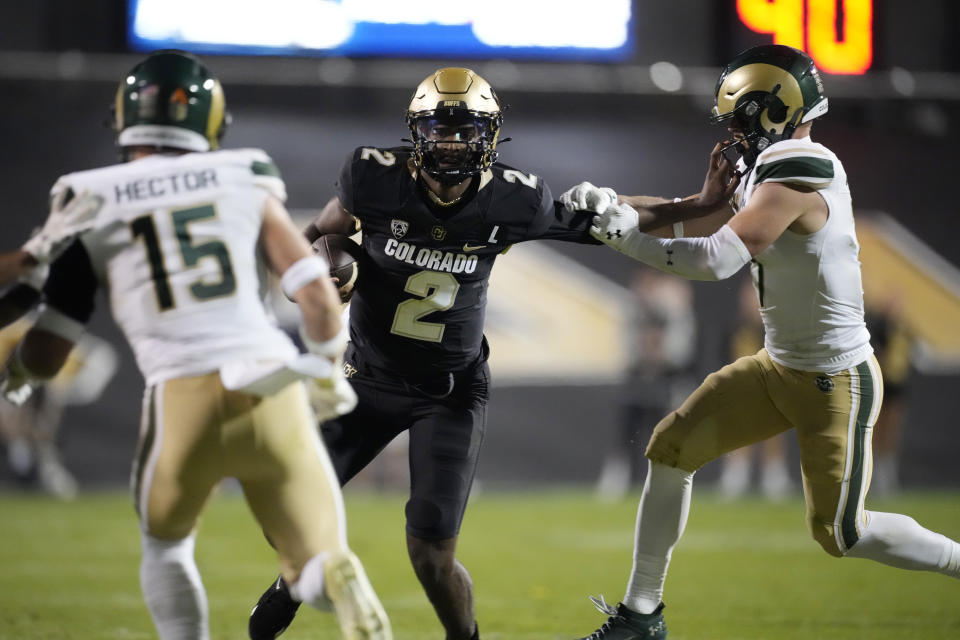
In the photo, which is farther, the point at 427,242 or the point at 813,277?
the point at 427,242

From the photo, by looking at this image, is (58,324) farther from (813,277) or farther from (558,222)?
(813,277)

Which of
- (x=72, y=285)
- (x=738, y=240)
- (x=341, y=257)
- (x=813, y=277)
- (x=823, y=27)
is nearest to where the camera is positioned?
(x=72, y=285)

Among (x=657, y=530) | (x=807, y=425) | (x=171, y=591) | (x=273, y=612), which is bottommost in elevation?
(x=273, y=612)

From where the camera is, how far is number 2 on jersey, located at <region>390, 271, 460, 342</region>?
334 cm

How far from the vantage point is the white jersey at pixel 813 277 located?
3090 mm

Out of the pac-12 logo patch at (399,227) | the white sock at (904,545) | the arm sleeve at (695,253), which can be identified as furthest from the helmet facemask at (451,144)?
Answer: the white sock at (904,545)

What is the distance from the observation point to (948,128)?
990 cm

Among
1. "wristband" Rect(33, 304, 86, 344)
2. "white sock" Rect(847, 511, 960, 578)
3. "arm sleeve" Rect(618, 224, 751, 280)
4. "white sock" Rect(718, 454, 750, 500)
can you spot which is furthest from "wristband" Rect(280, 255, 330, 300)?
"white sock" Rect(718, 454, 750, 500)

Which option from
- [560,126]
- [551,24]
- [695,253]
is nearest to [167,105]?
[695,253]

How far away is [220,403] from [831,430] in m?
1.76

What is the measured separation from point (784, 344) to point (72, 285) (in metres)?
1.98

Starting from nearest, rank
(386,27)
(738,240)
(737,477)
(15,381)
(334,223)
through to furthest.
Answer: (15,381), (738,240), (334,223), (386,27), (737,477)

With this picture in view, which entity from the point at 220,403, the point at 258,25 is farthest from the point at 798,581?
the point at 258,25

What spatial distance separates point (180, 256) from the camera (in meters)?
2.37
